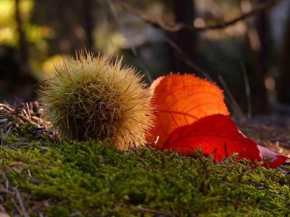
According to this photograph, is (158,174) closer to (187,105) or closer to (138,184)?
(138,184)

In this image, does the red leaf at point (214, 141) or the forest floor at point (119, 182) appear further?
the red leaf at point (214, 141)

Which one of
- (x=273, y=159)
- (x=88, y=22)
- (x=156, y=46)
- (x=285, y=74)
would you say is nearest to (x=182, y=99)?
(x=273, y=159)

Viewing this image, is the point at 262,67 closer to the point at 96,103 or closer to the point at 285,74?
the point at 285,74

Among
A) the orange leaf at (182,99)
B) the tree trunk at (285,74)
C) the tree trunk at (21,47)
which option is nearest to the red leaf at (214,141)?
the orange leaf at (182,99)

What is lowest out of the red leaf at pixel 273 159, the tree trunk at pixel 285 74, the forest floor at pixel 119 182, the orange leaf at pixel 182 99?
the tree trunk at pixel 285 74

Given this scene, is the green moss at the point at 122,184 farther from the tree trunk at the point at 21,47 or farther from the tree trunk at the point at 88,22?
the tree trunk at the point at 88,22

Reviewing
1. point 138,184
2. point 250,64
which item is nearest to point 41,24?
point 250,64

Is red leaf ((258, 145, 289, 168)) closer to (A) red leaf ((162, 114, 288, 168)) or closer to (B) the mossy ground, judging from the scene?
(A) red leaf ((162, 114, 288, 168))
